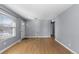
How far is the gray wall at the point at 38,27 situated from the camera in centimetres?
1130

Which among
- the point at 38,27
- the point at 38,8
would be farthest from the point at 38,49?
the point at 38,27

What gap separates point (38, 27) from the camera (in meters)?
11.4

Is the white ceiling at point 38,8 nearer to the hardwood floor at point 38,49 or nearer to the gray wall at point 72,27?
the gray wall at point 72,27

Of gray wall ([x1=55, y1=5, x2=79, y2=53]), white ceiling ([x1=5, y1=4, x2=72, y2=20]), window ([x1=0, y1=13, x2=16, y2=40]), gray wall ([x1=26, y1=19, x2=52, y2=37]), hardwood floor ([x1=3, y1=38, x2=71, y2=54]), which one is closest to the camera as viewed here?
gray wall ([x1=55, y1=5, x2=79, y2=53])

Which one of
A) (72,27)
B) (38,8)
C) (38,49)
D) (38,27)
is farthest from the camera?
(38,27)

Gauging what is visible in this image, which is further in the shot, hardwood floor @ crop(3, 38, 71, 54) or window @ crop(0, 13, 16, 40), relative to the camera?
window @ crop(0, 13, 16, 40)

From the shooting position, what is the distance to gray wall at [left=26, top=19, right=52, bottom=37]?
445 inches

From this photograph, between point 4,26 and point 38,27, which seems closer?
point 4,26

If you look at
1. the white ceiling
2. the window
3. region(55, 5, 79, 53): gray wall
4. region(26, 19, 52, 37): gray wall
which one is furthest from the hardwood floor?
region(26, 19, 52, 37): gray wall

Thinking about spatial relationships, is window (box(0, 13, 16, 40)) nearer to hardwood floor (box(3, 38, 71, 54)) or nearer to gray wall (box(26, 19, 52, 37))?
hardwood floor (box(3, 38, 71, 54))

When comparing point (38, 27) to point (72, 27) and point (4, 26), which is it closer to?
point (4, 26)
